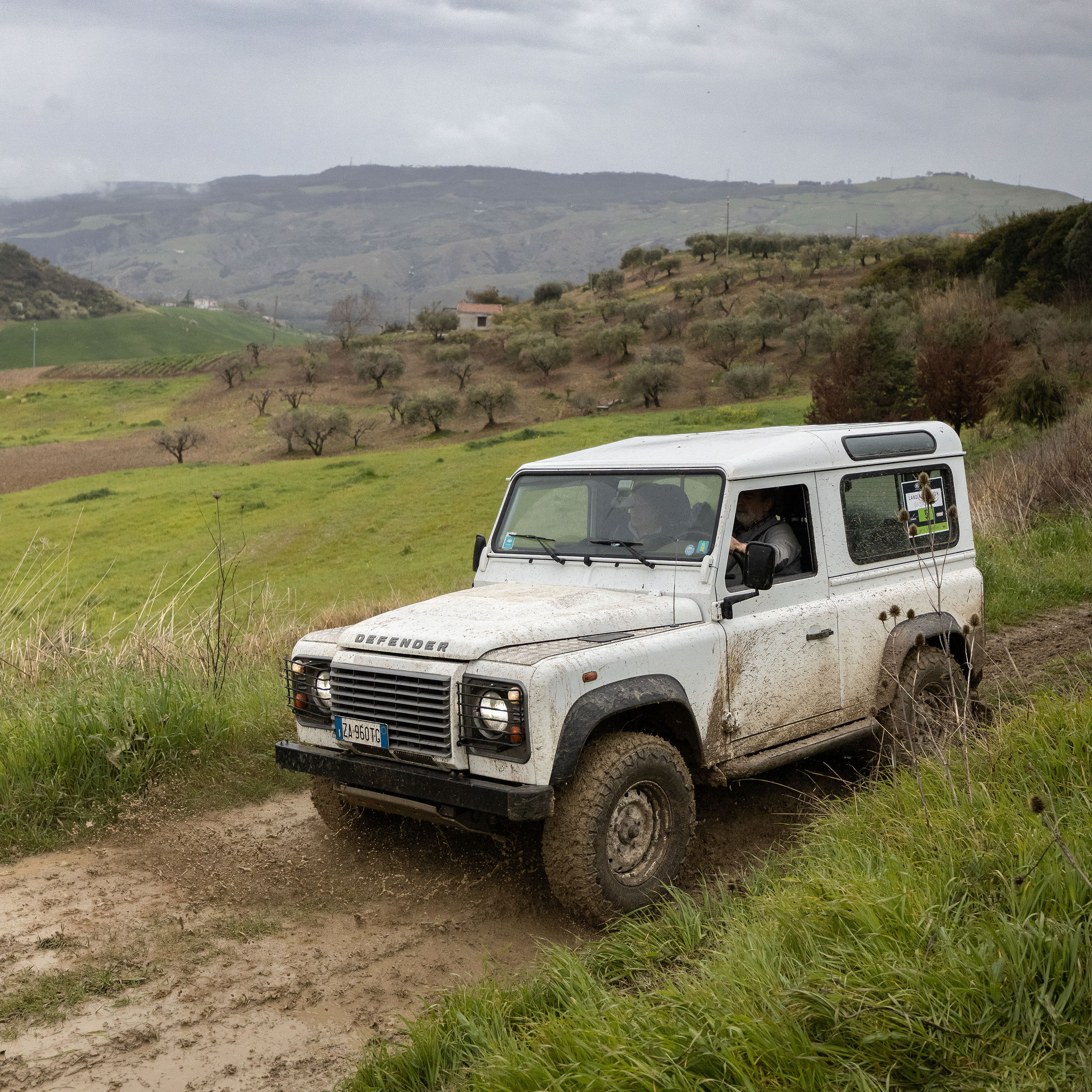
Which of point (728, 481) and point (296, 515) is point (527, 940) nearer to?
point (728, 481)

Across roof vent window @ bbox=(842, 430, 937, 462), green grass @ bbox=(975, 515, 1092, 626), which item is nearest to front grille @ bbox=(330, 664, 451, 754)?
roof vent window @ bbox=(842, 430, 937, 462)

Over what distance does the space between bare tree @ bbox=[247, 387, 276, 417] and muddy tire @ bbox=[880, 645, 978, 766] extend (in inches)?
→ 2260

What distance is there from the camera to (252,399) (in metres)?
63.2

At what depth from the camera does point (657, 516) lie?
5.70 metres

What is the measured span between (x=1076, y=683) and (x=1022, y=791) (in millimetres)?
2690

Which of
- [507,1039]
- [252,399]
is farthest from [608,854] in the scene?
[252,399]

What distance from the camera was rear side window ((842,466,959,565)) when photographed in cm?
616

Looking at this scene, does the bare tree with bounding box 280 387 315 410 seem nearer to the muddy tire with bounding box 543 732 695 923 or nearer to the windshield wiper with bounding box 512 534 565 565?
the windshield wiper with bounding box 512 534 565 565

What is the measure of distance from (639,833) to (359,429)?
50232mm

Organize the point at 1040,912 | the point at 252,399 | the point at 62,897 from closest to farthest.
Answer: the point at 1040,912 < the point at 62,897 < the point at 252,399

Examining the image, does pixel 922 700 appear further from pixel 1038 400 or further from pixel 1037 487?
pixel 1038 400

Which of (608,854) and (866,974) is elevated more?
(866,974)

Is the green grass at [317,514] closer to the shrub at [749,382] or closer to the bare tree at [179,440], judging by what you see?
the bare tree at [179,440]

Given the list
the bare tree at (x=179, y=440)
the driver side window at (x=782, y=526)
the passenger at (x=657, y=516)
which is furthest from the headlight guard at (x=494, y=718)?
the bare tree at (x=179, y=440)
